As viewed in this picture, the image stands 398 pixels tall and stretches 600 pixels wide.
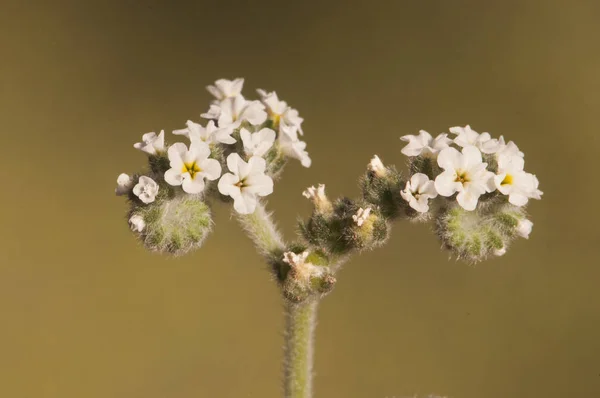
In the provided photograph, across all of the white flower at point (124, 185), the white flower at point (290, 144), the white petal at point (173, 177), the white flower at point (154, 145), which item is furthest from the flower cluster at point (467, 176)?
the white flower at point (124, 185)

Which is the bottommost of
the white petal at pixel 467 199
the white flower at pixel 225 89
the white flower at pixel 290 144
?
the white petal at pixel 467 199

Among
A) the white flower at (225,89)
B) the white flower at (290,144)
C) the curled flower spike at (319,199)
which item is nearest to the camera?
the curled flower spike at (319,199)

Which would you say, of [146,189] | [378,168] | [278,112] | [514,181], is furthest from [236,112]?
[514,181]

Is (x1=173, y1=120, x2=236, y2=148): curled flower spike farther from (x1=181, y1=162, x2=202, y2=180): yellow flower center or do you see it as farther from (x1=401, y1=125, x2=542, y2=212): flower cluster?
(x1=401, y1=125, x2=542, y2=212): flower cluster

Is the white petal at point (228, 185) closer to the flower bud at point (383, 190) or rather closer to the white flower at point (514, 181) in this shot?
the flower bud at point (383, 190)

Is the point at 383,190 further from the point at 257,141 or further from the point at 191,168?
the point at 191,168

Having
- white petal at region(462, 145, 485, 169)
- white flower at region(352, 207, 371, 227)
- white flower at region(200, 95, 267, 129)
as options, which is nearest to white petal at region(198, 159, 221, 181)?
white flower at region(200, 95, 267, 129)

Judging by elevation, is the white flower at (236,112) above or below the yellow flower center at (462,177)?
above
